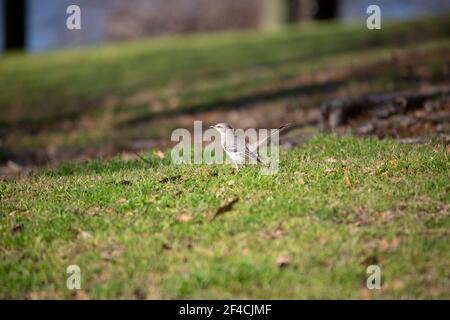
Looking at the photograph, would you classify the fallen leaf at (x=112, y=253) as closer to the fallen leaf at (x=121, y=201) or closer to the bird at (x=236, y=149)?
the fallen leaf at (x=121, y=201)

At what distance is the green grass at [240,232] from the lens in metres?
6.50

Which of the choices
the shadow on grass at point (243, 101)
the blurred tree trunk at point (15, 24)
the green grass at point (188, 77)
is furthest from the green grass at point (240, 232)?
the blurred tree trunk at point (15, 24)

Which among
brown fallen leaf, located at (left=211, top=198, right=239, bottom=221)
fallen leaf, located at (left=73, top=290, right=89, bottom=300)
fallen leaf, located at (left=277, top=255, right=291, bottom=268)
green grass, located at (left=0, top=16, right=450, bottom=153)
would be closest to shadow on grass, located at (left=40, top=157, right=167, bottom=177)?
brown fallen leaf, located at (left=211, top=198, right=239, bottom=221)

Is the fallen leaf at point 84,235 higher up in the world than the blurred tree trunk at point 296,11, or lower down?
lower down

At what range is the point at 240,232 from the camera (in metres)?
7.13

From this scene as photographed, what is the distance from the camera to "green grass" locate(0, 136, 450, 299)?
21.3 feet

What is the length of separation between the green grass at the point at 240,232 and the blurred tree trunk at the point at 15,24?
2278cm

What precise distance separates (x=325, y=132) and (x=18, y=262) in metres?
6.05

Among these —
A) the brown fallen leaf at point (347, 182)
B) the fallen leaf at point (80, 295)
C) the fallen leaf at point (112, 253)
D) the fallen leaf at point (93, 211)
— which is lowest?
the fallen leaf at point (80, 295)

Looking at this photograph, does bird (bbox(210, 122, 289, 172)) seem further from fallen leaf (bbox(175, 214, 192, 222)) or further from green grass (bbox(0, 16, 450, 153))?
green grass (bbox(0, 16, 450, 153))

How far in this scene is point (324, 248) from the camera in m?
6.77

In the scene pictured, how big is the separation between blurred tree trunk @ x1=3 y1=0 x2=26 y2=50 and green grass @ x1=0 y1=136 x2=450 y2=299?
74.7ft

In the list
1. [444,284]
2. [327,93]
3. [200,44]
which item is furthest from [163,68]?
[444,284]

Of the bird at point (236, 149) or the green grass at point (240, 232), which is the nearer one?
the green grass at point (240, 232)
